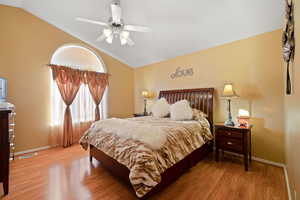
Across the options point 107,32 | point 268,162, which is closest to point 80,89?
point 107,32

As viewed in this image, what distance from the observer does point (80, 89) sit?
3879 mm

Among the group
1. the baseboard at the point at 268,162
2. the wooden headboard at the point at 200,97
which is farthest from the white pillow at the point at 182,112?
the baseboard at the point at 268,162

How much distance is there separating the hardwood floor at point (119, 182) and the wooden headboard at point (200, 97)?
1148 mm

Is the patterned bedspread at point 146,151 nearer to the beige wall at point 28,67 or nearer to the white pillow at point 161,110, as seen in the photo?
the white pillow at point 161,110

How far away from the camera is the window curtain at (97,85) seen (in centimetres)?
399

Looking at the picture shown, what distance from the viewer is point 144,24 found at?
9.77ft

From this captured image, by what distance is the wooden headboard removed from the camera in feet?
9.91

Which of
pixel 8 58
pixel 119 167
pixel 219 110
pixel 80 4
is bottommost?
pixel 119 167

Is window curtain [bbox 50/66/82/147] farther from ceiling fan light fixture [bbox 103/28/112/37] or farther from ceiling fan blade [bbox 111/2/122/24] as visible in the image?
ceiling fan blade [bbox 111/2/122/24]

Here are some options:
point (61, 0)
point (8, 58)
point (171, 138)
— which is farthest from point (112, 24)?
point (8, 58)

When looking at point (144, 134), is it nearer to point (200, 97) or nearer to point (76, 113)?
point (200, 97)

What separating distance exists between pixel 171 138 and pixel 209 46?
8.54ft

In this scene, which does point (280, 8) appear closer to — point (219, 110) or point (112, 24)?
point (219, 110)

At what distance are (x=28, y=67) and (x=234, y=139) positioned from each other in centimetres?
485
